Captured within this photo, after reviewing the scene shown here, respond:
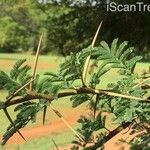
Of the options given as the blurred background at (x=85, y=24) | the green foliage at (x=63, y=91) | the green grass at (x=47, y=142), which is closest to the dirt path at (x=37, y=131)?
the green grass at (x=47, y=142)

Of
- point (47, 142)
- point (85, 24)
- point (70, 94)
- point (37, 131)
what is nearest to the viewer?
point (70, 94)

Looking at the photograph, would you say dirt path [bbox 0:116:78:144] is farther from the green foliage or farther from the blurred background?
the green foliage

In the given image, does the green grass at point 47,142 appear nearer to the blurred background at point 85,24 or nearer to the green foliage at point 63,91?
the blurred background at point 85,24

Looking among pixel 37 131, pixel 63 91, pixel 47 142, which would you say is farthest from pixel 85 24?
pixel 37 131

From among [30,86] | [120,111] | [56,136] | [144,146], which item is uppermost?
[30,86]

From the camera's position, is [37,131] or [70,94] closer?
[70,94]

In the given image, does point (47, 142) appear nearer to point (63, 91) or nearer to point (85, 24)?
point (85, 24)

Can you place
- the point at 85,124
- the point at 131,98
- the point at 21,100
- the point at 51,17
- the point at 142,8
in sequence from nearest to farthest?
the point at 21,100, the point at 131,98, the point at 85,124, the point at 142,8, the point at 51,17

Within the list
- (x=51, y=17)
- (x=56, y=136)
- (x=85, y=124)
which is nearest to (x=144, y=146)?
(x=85, y=124)

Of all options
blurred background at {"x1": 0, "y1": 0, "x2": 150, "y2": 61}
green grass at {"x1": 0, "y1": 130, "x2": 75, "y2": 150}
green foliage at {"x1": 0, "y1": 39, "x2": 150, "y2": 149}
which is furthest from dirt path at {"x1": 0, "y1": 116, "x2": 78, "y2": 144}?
green foliage at {"x1": 0, "y1": 39, "x2": 150, "y2": 149}

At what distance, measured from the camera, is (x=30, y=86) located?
158 cm

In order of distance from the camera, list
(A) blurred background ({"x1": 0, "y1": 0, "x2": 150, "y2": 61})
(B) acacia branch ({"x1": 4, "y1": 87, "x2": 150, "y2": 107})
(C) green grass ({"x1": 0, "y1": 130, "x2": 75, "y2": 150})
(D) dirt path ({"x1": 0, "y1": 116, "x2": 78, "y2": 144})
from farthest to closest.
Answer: (D) dirt path ({"x1": 0, "y1": 116, "x2": 78, "y2": 144}), (C) green grass ({"x1": 0, "y1": 130, "x2": 75, "y2": 150}), (A) blurred background ({"x1": 0, "y1": 0, "x2": 150, "y2": 61}), (B) acacia branch ({"x1": 4, "y1": 87, "x2": 150, "y2": 107})

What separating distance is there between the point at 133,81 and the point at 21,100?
0.48 metres

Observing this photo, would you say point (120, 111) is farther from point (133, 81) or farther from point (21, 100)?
point (21, 100)
